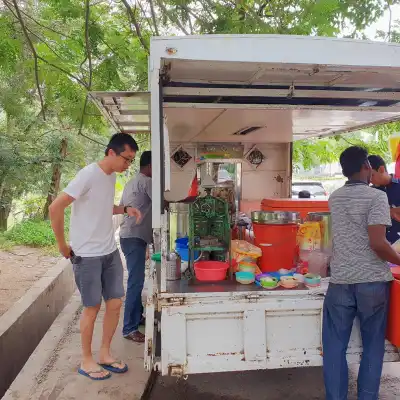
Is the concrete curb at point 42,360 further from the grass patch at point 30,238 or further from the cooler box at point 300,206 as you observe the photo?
the grass patch at point 30,238

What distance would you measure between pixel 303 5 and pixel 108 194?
2.87m

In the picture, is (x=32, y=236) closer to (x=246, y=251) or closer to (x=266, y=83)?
(x=246, y=251)

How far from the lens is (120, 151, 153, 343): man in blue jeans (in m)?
4.43

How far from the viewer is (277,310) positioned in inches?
116

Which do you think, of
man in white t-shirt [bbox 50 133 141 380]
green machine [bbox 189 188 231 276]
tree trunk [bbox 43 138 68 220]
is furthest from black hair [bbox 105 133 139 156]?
tree trunk [bbox 43 138 68 220]

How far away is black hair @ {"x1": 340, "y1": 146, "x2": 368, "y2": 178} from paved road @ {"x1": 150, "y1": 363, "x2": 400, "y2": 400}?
1922mm

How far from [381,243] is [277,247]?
45.1 inches

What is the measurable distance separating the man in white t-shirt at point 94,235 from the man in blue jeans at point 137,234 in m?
0.78

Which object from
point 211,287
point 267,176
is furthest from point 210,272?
point 267,176

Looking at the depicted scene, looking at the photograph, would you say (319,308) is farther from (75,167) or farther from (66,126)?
(75,167)

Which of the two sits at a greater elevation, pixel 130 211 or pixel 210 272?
pixel 130 211

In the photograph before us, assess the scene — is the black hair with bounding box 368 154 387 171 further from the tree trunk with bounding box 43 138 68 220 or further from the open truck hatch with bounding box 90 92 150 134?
the tree trunk with bounding box 43 138 68 220

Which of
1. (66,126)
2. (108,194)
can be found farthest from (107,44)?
(66,126)

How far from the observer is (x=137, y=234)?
14.4 ft
